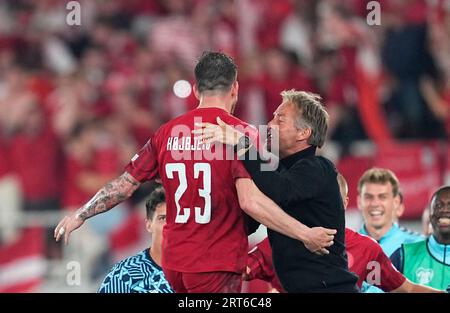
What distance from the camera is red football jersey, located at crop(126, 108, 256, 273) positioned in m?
7.16

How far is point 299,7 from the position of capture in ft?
55.0

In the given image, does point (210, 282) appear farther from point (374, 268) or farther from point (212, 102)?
point (374, 268)

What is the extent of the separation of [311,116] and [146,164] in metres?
1.03

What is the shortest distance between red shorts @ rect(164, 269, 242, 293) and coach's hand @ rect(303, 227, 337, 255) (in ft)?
1.65

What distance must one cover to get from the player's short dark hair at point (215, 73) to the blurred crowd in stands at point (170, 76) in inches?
253

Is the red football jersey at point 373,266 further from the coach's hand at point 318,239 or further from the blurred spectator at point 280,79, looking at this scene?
the blurred spectator at point 280,79

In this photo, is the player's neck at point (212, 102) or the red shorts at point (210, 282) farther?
the player's neck at point (212, 102)

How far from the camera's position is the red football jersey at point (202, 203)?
7160 millimetres

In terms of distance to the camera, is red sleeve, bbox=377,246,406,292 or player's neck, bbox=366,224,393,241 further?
player's neck, bbox=366,224,393,241

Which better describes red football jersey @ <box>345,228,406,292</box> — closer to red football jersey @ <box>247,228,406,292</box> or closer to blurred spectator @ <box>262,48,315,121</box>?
red football jersey @ <box>247,228,406,292</box>

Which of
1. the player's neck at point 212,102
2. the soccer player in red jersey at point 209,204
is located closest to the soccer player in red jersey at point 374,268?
the soccer player in red jersey at point 209,204

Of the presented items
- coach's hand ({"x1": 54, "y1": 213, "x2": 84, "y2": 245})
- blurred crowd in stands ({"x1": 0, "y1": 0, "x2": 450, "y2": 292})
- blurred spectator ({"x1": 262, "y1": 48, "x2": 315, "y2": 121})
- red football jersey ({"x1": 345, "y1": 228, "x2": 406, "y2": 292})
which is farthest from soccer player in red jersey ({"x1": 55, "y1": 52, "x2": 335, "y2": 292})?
blurred spectator ({"x1": 262, "y1": 48, "x2": 315, "y2": 121})
